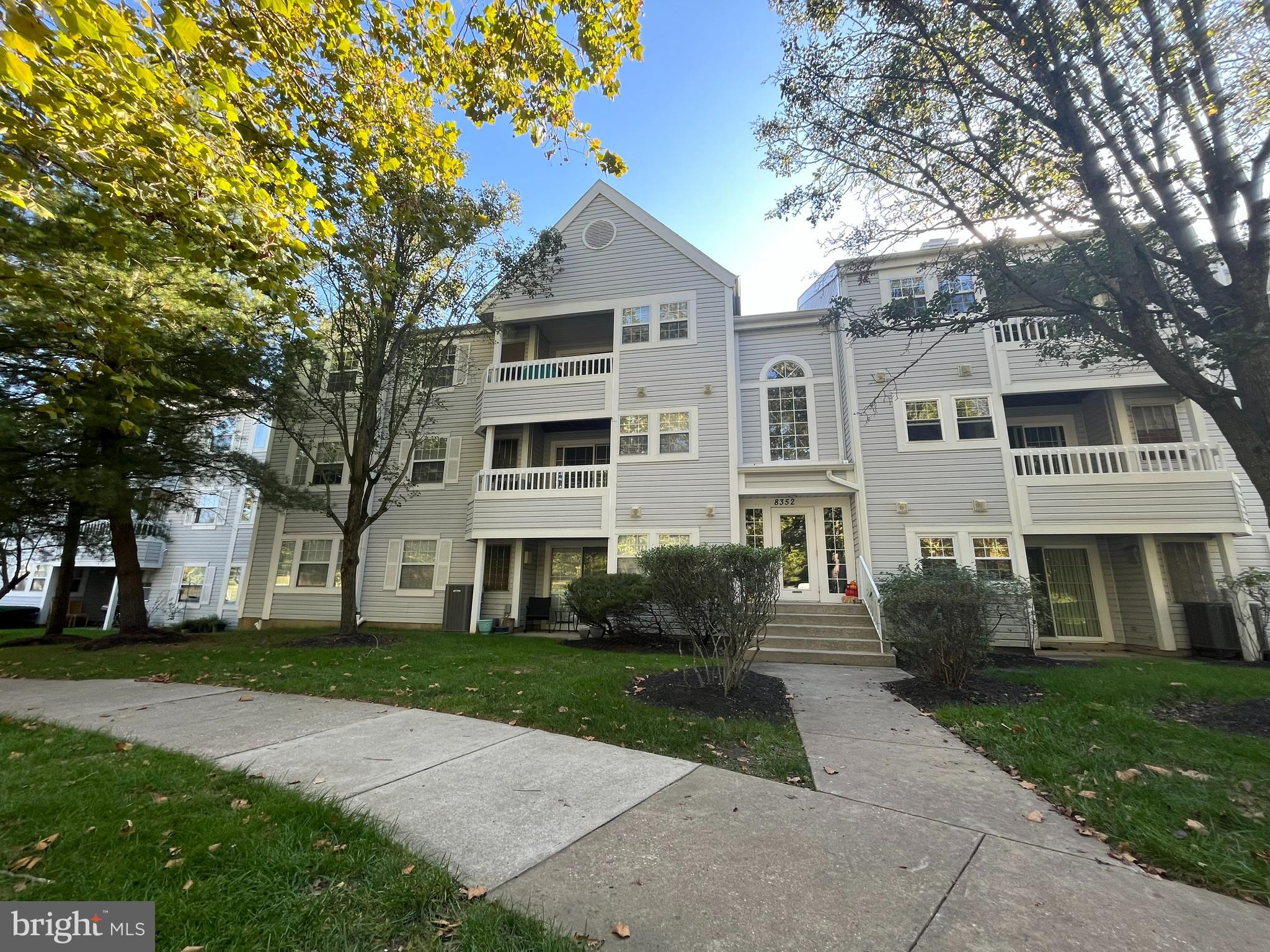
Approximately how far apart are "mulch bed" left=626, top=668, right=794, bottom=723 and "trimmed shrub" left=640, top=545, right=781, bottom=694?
177mm

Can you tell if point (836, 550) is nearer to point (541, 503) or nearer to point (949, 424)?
point (949, 424)

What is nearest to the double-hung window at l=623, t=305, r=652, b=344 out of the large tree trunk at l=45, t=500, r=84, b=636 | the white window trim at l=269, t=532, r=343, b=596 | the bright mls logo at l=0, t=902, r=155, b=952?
the white window trim at l=269, t=532, r=343, b=596

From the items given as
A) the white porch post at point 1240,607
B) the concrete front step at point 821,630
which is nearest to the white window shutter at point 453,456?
the concrete front step at point 821,630

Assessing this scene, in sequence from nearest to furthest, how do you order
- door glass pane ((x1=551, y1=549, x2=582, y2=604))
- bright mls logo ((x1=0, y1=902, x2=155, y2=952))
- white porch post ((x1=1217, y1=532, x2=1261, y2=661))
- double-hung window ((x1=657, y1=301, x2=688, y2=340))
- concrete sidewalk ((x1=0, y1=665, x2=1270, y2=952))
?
bright mls logo ((x1=0, y1=902, x2=155, y2=952)) < concrete sidewalk ((x1=0, y1=665, x2=1270, y2=952)) < white porch post ((x1=1217, y1=532, x2=1261, y2=661)) < double-hung window ((x1=657, y1=301, x2=688, y2=340)) < door glass pane ((x1=551, y1=549, x2=582, y2=604))

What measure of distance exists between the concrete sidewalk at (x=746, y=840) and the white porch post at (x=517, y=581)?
29.3 ft

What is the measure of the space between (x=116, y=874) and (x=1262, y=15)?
1157 centimetres

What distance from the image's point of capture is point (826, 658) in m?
9.36

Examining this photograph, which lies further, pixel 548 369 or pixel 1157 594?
pixel 548 369

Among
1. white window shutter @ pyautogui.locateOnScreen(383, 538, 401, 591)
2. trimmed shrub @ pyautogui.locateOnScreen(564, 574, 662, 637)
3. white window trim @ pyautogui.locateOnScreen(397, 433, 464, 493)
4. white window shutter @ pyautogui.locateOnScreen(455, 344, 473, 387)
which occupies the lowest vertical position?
trimmed shrub @ pyautogui.locateOnScreen(564, 574, 662, 637)

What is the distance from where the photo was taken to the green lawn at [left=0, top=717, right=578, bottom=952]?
202cm

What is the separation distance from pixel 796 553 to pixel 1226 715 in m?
7.60

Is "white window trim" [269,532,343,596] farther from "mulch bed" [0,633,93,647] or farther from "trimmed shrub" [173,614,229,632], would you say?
"trimmed shrub" [173,614,229,632]

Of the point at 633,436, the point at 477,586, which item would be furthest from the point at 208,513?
the point at 633,436

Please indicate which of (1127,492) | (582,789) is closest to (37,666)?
(582,789)
